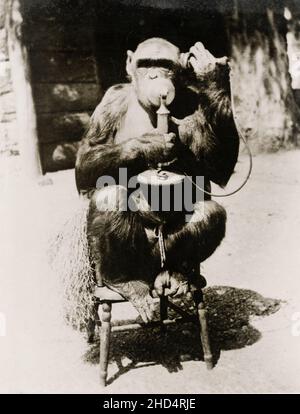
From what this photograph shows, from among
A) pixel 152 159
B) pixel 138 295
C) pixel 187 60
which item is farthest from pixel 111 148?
pixel 138 295

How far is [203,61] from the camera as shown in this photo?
2322 millimetres

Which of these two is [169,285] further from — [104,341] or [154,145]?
[154,145]

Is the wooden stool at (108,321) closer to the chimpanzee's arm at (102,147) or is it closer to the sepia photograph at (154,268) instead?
the sepia photograph at (154,268)

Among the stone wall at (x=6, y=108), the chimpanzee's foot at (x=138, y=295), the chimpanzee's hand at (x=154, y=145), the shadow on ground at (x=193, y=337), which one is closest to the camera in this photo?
the chimpanzee's hand at (x=154, y=145)

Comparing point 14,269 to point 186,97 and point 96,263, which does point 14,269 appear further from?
point 186,97

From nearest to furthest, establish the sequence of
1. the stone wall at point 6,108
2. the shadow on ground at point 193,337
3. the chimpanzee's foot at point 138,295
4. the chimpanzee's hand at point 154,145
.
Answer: the chimpanzee's hand at point 154,145 < the chimpanzee's foot at point 138,295 < the shadow on ground at point 193,337 < the stone wall at point 6,108

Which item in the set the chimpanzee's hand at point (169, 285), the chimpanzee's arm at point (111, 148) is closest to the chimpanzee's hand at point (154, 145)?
the chimpanzee's arm at point (111, 148)

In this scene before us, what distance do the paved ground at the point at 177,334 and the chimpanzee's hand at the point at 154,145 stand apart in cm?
93

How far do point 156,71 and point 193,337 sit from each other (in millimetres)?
1345

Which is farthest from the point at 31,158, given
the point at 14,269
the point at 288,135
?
the point at 288,135

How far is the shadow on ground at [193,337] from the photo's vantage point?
8.82 feet

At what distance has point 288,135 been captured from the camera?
6.58m

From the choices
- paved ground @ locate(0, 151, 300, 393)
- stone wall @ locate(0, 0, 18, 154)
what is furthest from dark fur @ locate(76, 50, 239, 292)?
stone wall @ locate(0, 0, 18, 154)

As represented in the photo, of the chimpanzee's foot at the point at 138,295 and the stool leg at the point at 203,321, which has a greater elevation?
the chimpanzee's foot at the point at 138,295
